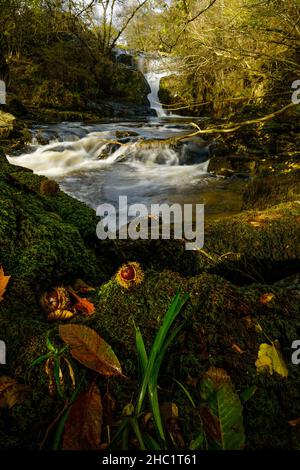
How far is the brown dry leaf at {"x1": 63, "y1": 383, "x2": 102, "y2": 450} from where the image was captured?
2.94 ft

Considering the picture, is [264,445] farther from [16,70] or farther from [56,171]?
[16,70]

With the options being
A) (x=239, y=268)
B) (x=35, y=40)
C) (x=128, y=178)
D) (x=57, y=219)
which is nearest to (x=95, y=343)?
(x=57, y=219)

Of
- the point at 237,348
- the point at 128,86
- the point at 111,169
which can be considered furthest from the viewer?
the point at 128,86

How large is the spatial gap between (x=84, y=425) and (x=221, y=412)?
1.41 feet

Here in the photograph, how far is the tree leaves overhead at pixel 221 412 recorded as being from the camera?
0.91 metres

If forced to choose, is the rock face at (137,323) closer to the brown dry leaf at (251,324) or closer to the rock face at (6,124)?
the brown dry leaf at (251,324)

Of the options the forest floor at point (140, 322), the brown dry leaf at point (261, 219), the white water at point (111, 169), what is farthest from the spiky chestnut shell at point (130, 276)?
the white water at point (111, 169)

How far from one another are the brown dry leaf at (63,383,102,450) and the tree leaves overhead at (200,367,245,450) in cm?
33

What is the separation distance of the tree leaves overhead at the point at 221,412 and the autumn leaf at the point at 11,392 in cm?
59

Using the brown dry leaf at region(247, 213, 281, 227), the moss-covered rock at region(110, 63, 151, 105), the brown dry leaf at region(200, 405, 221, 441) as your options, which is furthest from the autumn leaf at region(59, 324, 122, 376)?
the moss-covered rock at region(110, 63, 151, 105)

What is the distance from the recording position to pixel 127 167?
10.6m

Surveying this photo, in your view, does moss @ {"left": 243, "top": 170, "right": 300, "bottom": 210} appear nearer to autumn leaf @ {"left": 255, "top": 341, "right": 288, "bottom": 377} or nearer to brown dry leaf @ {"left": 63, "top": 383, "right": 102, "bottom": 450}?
autumn leaf @ {"left": 255, "top": 341, "right": 288, "bottom": 377}

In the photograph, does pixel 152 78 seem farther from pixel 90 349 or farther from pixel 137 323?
pixel 90 349

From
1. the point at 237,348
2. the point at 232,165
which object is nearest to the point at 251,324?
the point at 237,348
